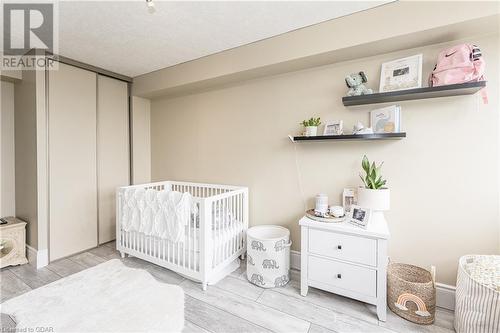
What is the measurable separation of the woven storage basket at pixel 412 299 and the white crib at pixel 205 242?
1403 millimetres

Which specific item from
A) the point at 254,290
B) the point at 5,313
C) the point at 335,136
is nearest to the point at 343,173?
the point at 335,136

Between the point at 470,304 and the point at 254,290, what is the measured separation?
1.47 m

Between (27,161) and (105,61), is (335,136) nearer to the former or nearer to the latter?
(105,61)

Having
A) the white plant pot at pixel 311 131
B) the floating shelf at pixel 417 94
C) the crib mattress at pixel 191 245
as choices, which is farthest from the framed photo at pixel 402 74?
the crib mattress at pixel 191 245

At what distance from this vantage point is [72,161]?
2656 mm

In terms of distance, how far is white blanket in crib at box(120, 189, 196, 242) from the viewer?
2.05 metres

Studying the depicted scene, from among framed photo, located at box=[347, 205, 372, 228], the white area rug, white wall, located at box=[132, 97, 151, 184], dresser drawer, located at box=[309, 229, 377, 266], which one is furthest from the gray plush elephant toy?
white wall, located at box=[132, 97, 151, 184]

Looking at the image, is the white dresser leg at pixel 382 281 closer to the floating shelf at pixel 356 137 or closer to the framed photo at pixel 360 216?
the framed photo at pixel 360 216

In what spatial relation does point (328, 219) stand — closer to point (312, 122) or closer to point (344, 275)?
point (344, 275)

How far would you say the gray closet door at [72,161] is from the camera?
250cm

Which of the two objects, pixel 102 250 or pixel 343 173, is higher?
pixel 343 173

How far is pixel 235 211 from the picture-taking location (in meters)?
2.49

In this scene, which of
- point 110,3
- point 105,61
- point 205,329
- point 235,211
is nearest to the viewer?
point 205,329

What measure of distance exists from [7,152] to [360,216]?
12.6ft
